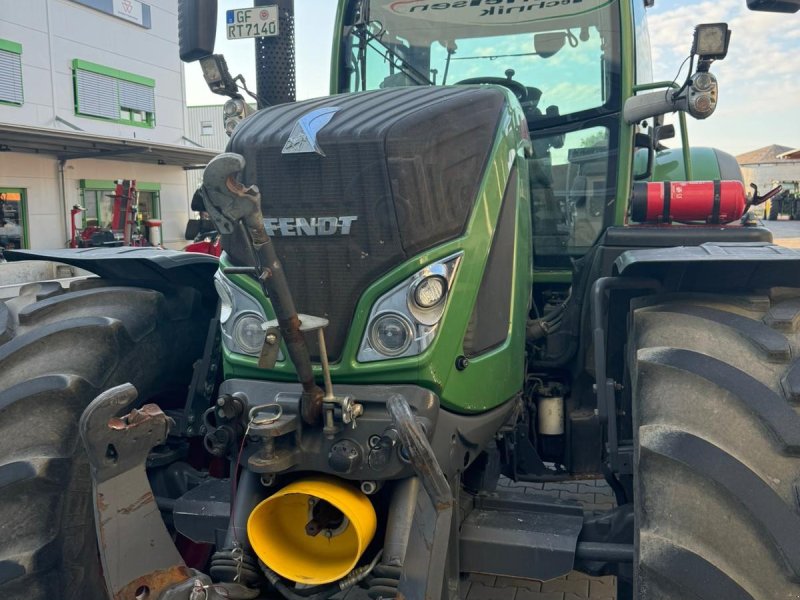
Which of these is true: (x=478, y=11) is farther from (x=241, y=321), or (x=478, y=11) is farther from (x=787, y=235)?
(x=787, y=235)

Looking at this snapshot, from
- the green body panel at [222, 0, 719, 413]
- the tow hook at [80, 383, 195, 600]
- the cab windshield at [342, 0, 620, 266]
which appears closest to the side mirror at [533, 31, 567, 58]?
the cab windshield at [342, 0, 620, 266]

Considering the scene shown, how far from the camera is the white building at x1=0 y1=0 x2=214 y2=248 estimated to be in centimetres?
2056

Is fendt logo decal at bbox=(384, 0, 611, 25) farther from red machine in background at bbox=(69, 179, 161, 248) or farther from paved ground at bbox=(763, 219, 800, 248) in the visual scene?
red machine in background at bbox=(69, 179, 161, 248)

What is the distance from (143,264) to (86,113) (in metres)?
21.7

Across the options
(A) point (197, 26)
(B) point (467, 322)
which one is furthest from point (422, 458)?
(A) point (197, 26)

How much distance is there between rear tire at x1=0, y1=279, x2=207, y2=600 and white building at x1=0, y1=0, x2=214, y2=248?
1720 cm

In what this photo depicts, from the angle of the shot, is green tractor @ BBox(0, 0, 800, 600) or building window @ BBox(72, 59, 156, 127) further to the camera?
building window @ BBox(72, 59, 156, 127)

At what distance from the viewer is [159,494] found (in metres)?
3.01

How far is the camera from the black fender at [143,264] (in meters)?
2.98

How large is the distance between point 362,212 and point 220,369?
3.44ft

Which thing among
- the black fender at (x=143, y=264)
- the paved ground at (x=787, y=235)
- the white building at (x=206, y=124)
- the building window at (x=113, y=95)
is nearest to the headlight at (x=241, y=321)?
the black fender at (x=143, y=264)

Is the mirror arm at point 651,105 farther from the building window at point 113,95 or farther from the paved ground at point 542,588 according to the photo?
the building window at point 113,95

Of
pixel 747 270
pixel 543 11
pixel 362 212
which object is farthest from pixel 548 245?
pixel 362 212

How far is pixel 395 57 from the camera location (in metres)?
3.74
